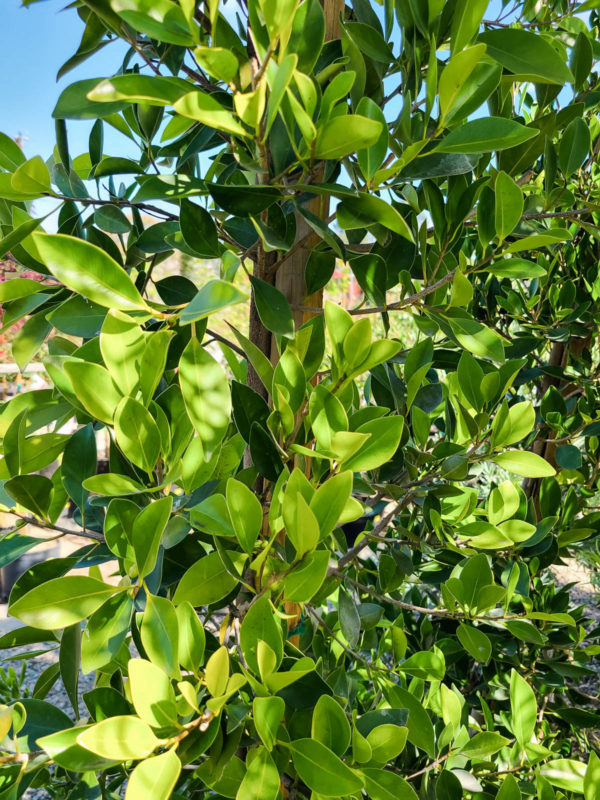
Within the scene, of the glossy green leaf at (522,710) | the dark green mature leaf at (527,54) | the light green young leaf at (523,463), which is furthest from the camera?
the glossy green leaf at (522,710)

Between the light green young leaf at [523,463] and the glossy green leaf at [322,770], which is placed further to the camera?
the light green young leaf at [523,463]

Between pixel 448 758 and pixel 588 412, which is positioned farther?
pixel 588 412

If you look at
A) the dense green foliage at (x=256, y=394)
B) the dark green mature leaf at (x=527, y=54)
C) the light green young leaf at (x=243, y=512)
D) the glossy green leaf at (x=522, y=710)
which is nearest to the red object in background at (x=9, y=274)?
the dense green foliage at (x=256, y=394)

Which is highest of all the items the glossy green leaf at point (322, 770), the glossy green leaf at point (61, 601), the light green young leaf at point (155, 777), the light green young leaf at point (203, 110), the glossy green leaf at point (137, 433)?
the light green young leaf at point (203, 110)

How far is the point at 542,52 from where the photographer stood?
1.24ft

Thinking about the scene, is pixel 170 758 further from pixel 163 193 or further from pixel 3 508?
pixel 163 193

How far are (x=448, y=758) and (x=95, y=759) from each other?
407 millimetres

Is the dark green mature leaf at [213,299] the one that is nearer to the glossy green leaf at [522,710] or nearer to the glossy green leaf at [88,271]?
the glossy green leaf at [88,271]

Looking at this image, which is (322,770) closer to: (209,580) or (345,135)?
(209,580)

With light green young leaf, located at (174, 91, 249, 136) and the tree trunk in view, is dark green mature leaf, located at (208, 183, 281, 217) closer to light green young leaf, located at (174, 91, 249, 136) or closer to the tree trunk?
light green young leaf, located at (174, 91, 249, 136)

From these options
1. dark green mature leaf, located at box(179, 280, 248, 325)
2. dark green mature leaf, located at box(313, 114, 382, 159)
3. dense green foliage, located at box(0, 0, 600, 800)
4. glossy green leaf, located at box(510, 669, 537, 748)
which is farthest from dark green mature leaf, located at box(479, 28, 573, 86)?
glossy green leaf, located at box(510, 669, 537, 748)

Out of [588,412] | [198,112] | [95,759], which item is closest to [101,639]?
[95,759]

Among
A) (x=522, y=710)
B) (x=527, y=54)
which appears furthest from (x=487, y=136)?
(x=522, y=710)

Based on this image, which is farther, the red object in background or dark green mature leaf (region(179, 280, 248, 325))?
the red object in background
